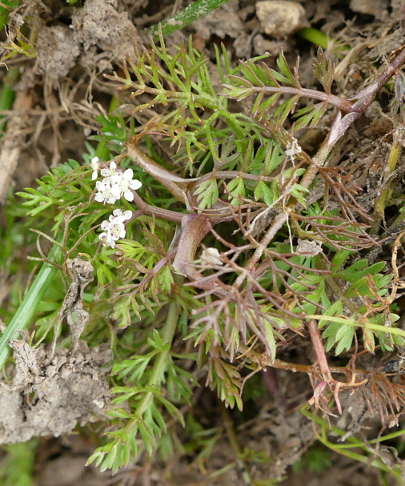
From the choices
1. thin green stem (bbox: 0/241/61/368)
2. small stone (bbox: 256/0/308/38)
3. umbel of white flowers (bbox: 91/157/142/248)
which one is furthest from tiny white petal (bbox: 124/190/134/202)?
small stone (bbox: 256/0/308/38)

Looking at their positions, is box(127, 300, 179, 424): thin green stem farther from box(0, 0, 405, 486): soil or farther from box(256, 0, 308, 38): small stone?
box(256, 0, 308, 38): small stone

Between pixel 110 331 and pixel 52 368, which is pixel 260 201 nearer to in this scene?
pixel 110 331

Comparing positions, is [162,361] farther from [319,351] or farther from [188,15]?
[188,15]

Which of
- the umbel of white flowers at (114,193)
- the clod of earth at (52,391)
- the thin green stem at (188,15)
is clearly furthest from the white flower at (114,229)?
the thin green stem at (188,15)

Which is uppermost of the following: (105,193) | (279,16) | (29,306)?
(279,16)

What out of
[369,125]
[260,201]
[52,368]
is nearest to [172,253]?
[260,201]

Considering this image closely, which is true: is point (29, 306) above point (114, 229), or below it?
below

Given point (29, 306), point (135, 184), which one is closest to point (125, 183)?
point (135, 184)

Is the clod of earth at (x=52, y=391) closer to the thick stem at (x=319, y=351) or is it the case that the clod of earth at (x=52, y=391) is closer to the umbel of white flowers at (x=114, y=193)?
the umbel of white flowers at (x=114, y=193)
